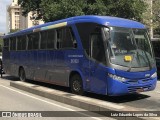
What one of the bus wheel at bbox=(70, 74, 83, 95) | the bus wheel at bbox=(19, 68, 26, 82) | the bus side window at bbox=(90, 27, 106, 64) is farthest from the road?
the bus wheel at bbox=(19, 68, 26, 82)

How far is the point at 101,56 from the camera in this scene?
12.2 m

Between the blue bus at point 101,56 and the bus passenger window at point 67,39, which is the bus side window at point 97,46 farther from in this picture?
the bus passenger window at point 67,39

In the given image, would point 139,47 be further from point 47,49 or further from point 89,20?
point 47,49

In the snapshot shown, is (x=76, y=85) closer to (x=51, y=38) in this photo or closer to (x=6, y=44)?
(x=51, y=38)

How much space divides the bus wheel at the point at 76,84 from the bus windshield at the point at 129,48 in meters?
2.20

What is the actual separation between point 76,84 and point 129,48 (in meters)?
2.72

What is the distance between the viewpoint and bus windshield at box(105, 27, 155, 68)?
11906mm

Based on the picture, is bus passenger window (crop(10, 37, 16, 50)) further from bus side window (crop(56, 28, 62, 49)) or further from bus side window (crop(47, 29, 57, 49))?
bus side window (crop(56, 28, 62, 49))

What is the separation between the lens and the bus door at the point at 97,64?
39.4 feet

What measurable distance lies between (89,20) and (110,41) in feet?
4.71

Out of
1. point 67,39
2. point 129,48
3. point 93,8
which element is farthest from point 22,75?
point 93,8

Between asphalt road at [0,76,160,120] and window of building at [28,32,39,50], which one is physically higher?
window of building at [28,32,39,50]

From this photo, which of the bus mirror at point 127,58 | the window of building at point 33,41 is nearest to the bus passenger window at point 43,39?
the window of building at point 33,41

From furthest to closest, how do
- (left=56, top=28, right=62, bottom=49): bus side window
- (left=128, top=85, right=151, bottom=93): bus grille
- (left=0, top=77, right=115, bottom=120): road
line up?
(left=56, top=28, right=62, bottom=49): bus side window, (left=128, top=85, right=151, bottom=93): bus grille, (left=0, top=77, right=115, bottom=120): road
